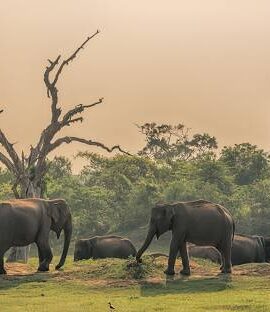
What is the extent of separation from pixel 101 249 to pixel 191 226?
41.0ft

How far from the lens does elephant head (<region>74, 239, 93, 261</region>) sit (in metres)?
34.1

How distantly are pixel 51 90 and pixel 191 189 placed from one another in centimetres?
2595

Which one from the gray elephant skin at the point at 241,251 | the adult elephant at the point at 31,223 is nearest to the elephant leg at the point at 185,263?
the adult elephant at the point at 31,223

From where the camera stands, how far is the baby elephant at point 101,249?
112 ft

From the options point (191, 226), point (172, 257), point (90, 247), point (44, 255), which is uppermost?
point (191, 226)

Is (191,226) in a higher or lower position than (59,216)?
lower

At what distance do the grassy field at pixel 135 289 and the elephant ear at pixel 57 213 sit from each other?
2.17m

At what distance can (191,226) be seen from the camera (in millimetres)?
22641

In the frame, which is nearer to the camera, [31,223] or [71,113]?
[31,223]

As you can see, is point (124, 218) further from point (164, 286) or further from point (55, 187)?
point (164, 286)

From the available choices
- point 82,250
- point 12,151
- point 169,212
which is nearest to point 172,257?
point 169,212

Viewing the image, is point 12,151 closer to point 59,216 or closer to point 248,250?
point 59,216

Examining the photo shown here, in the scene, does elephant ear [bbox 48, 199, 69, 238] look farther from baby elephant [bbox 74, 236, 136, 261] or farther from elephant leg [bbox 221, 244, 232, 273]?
baby elephant [bbox 74, 236, 136, 261]

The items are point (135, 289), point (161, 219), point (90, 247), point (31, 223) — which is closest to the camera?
point (135, 289)
